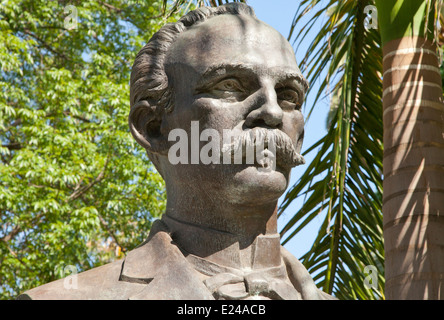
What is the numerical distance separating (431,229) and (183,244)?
6.67 ft

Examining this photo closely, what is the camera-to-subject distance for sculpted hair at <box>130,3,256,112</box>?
12.4ft

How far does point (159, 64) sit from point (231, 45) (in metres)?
0.37

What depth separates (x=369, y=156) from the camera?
6.20m

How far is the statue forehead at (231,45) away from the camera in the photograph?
12.0ft

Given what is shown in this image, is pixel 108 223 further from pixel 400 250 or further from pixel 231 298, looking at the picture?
pixel 231 298

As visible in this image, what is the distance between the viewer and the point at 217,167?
3.53 m

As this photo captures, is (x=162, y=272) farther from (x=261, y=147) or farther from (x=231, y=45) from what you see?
(x=231, y=45)

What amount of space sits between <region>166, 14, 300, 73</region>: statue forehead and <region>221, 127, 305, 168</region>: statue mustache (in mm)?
310

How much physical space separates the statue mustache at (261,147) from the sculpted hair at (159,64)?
402 millimetres

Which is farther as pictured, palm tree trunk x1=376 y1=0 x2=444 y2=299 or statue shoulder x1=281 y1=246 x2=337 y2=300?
palm tree trunk x1=376 y1=0 x2=444 y2=299

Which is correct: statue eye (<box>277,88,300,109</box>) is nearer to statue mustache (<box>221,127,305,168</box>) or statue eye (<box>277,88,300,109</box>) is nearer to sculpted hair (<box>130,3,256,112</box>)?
statue mustache (<box>221,127,305,168</box>)

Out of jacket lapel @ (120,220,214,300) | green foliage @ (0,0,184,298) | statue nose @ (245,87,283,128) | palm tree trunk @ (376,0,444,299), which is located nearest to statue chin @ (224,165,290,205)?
statue nose @ (245,87,283,128)

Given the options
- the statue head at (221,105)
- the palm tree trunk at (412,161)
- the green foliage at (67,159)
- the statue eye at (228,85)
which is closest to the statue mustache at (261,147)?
the statue head at (221,105)

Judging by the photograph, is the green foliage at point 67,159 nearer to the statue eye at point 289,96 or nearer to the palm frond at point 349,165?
the palm frond at point 349,165
